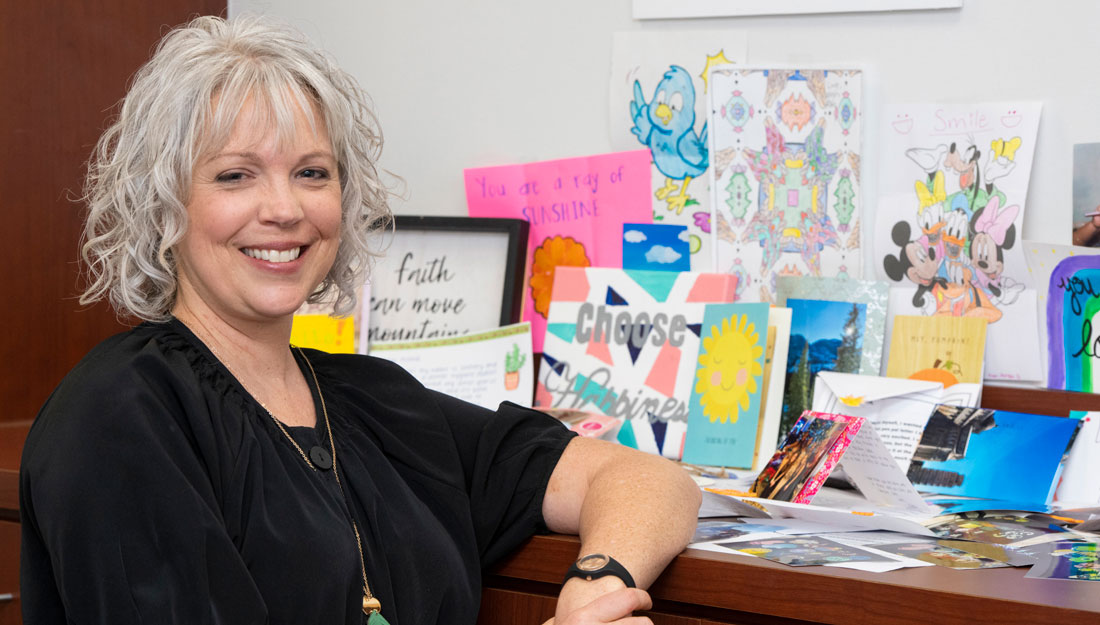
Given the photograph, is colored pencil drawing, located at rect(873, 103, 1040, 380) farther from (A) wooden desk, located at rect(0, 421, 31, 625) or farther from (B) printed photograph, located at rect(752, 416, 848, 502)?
(A) wooden desk, located at rect(0, 421, 31, 625)

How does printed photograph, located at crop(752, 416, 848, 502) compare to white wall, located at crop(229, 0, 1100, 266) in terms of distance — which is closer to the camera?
printed photograph, located at crop(752, 416, 848, 502)

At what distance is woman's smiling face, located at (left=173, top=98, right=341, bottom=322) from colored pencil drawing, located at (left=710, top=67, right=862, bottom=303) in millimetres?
703

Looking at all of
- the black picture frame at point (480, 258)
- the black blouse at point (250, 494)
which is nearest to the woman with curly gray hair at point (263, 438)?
the black blouse at point (250, 494)

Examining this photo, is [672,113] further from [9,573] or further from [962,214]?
[9,573]

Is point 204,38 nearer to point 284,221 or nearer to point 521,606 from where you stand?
point 284,221

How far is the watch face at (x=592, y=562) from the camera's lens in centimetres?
107

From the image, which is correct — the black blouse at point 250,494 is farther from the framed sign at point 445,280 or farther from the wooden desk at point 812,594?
the framed sign at point 445,280

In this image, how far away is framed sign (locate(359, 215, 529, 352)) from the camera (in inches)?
68.8

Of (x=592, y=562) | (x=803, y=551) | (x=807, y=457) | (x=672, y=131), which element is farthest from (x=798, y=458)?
(x=672, y=131)

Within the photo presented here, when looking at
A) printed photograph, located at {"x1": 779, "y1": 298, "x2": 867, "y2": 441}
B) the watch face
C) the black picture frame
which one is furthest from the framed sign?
the watch face

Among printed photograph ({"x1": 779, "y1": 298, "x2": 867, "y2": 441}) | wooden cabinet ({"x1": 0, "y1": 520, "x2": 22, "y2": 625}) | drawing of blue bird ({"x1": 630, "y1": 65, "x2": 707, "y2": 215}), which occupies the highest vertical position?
drawing of blue bird ({"x1": 630, "y1": 65, "x2": 707, "y2": 215})

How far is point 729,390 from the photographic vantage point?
1.55m

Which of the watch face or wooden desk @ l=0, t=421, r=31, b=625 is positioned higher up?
the watch face

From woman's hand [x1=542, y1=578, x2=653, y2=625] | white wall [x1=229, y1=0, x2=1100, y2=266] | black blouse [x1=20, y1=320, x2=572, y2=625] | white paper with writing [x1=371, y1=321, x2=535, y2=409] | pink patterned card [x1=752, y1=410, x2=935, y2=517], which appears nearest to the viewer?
black blouse [x1=20, y1=320, x2=572, y2=625]
